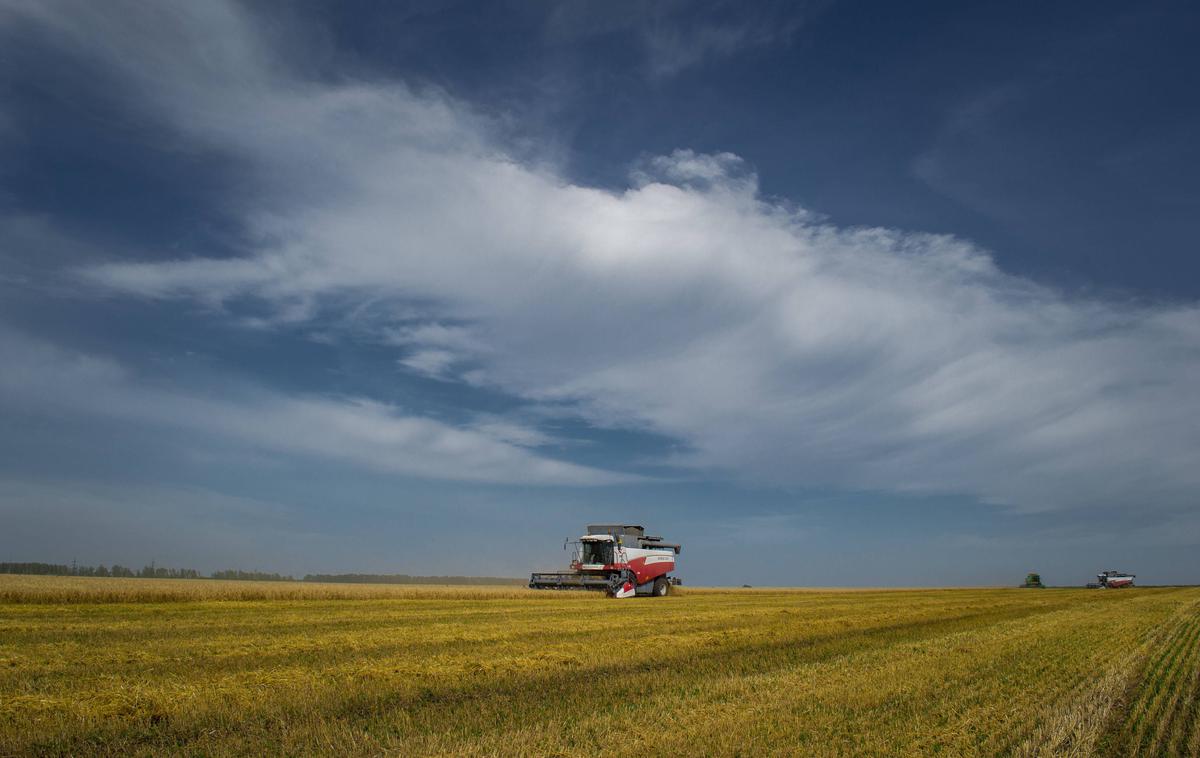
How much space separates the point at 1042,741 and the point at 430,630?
12.5 meters

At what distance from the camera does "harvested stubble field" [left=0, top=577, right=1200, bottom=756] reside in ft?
22.3

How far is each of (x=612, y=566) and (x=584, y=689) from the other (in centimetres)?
2901

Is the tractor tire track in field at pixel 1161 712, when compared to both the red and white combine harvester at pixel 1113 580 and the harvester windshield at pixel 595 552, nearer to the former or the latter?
the harvester windshield at pixel 595 552

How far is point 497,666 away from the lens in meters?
10.8

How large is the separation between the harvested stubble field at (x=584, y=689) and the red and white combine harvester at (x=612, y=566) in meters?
20.5

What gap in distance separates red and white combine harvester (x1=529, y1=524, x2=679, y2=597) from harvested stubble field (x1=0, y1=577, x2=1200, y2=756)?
67.3 feet

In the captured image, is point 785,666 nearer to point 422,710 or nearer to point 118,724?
point 422,710

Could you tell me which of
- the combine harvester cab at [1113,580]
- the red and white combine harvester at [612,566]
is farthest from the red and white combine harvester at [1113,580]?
the red and white combine harvester at [612,566]

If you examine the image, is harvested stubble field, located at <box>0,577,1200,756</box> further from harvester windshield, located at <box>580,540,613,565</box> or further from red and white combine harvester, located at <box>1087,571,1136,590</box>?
red and white combine harvester, located at <box>1087,571,1136,590</box>

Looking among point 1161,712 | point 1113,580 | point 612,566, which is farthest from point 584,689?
point 1113,580

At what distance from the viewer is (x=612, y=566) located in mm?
37531

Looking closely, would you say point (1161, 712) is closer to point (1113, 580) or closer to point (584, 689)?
point (584, 689)

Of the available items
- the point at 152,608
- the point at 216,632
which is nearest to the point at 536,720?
the point at 216,632

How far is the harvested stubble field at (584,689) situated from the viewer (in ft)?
22.3
